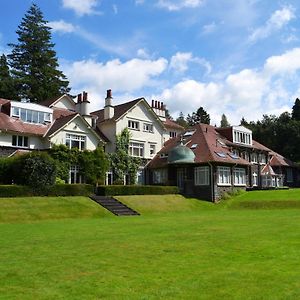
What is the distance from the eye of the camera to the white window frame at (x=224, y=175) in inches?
1785

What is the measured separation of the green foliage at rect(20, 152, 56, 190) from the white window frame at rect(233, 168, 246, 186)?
2159cm

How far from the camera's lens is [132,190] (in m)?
39.2

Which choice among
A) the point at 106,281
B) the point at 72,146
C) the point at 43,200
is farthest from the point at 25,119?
the point at 106,281

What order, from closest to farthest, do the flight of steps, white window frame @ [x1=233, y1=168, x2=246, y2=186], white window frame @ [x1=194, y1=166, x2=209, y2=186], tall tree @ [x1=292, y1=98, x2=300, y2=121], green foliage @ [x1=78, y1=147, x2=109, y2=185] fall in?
the flight of steps → green foliage @ [x1=78, y1=147, x2=109, y2=185] → white window frame @ [x1=194, y1=166, x2=209, y2=186] → white window frame @ [x1=233, y1=168, x2=246, y2=186] → tall tree @ [x1=292, y1=98, x2=300, y2=121]

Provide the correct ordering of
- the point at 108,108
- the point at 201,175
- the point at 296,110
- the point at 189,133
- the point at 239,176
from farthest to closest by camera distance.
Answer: the point at 296,110, the point at 189,133, the point at 108,108, the point at 239,176, the point at 201,175

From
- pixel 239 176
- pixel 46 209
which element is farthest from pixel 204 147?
pixel 46 209

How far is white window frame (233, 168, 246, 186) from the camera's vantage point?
47.7 metres

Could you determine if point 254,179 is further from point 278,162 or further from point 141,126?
point 141,126

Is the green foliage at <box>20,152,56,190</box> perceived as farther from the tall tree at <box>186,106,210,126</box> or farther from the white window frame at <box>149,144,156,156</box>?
the tall tree at <box>186,106,210,126</box>

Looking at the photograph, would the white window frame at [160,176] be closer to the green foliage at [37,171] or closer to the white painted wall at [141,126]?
the white painted wall at [141,126]

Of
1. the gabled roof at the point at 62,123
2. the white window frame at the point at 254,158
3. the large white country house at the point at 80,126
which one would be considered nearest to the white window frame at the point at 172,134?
the large white country house at the point at 80,126

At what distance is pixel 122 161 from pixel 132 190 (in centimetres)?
845

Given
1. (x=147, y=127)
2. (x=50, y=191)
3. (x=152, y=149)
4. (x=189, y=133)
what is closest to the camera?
(x=50, y=191)

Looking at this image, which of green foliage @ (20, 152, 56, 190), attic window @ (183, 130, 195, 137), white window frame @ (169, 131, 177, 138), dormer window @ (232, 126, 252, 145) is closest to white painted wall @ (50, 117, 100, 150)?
green foliage @ (20, 152, 56, 190)
